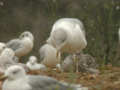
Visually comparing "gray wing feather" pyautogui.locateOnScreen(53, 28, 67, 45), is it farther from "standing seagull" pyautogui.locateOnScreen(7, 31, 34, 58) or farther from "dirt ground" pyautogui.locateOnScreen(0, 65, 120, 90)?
"standing seagull" pyautogui.locateOnScreen(7, 31, 34, 58)

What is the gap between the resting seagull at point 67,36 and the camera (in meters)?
7.54

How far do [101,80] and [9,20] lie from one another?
326 inches

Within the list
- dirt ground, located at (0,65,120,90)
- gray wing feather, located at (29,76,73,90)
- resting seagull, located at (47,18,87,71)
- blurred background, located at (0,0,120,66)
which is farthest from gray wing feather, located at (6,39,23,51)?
gray wing feather, located at (29,76,73,90)

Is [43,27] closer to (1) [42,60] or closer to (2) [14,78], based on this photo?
(1) [42,60]

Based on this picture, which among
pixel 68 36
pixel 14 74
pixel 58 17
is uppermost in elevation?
pixel 58 17

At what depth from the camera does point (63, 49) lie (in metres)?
7.87

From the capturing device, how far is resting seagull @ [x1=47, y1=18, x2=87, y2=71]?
754 cm

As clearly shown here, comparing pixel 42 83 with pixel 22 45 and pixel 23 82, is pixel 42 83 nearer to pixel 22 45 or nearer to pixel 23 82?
pixel 23 82

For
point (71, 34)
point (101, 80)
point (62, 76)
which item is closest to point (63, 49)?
point (71, 34)

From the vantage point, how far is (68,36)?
765 cm

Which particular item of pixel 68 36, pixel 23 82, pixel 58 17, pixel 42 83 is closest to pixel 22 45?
pixel 58 17

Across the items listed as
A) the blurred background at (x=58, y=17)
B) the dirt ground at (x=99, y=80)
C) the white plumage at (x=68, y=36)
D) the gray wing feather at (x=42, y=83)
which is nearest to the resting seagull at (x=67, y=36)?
the white plumage at (x=68, y=36)

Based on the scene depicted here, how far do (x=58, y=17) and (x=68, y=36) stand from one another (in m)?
3.08

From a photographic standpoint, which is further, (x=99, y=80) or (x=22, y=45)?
(x=22, y=45)
